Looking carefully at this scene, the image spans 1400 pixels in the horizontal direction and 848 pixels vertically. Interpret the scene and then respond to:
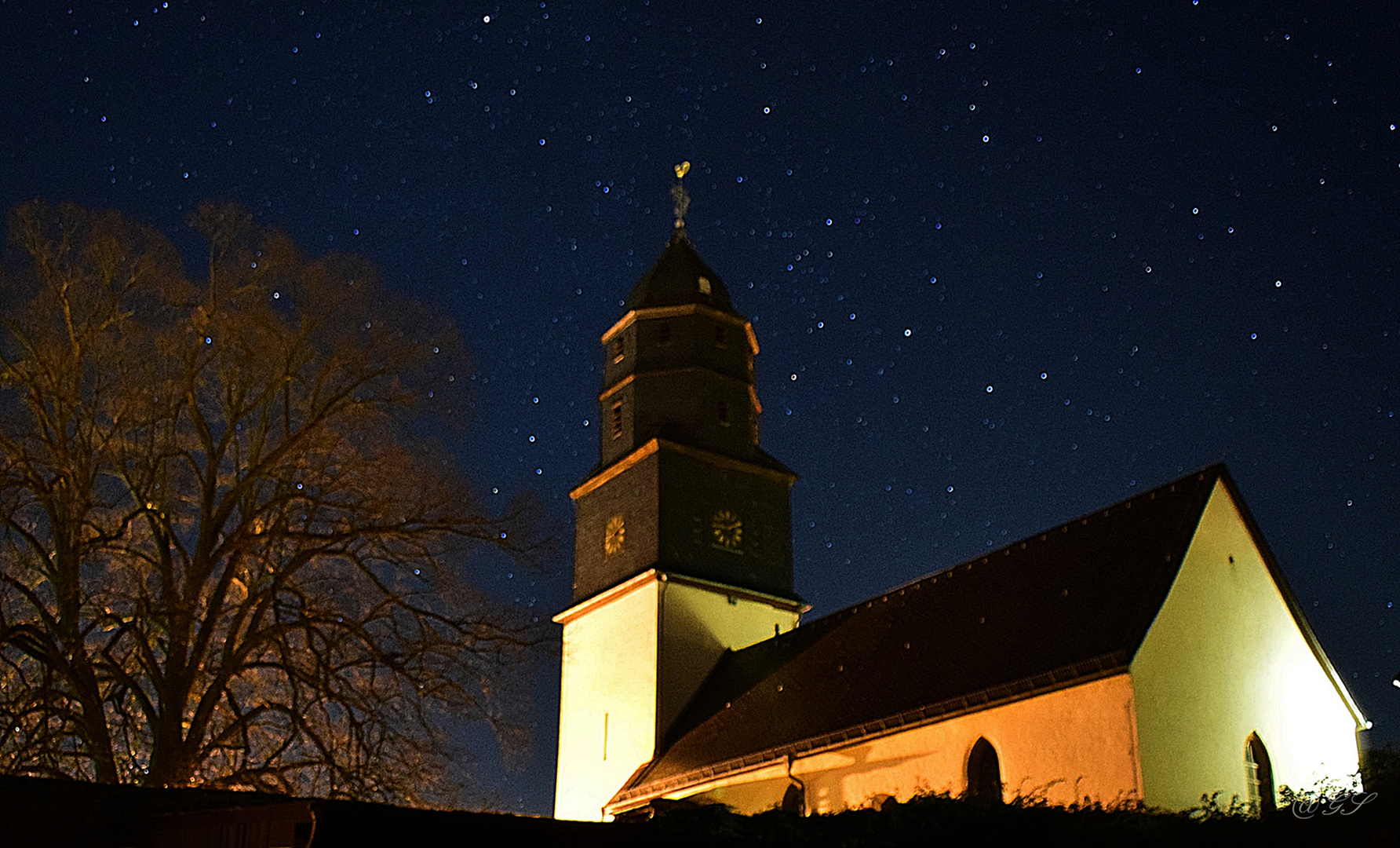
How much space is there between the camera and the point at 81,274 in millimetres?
21422

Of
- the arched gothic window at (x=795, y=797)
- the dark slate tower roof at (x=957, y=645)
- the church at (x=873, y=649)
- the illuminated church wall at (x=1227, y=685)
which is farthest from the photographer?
the arched gothic window at (x=795, y=797)

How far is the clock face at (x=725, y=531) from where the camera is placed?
113ft

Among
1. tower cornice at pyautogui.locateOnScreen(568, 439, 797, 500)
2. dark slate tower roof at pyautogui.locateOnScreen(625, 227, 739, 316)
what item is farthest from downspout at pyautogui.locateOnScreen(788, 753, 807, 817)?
dark slate tower roof at pyautogui.locateOnScreen(625, 227, 739, 316)

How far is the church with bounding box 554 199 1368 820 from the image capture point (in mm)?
21266

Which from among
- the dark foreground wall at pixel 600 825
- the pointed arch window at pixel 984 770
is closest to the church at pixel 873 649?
the pointed arch window at pixel 984 770

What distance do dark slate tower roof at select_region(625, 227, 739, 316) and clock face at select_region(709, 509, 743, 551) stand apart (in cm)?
574

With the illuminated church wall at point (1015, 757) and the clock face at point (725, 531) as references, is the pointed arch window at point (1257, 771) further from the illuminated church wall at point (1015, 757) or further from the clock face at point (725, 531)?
the clock face at point (725, 531)

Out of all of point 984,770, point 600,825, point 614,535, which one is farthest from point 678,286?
point 600,825

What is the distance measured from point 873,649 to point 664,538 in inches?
270

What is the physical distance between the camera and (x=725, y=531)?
114 feet

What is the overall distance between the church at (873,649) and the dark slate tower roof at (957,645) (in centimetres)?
6

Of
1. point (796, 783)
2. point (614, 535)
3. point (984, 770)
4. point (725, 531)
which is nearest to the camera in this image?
point (984, 770)

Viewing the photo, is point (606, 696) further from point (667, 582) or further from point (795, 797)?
point (795, 797)

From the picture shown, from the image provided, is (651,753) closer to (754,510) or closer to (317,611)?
(754,510)
